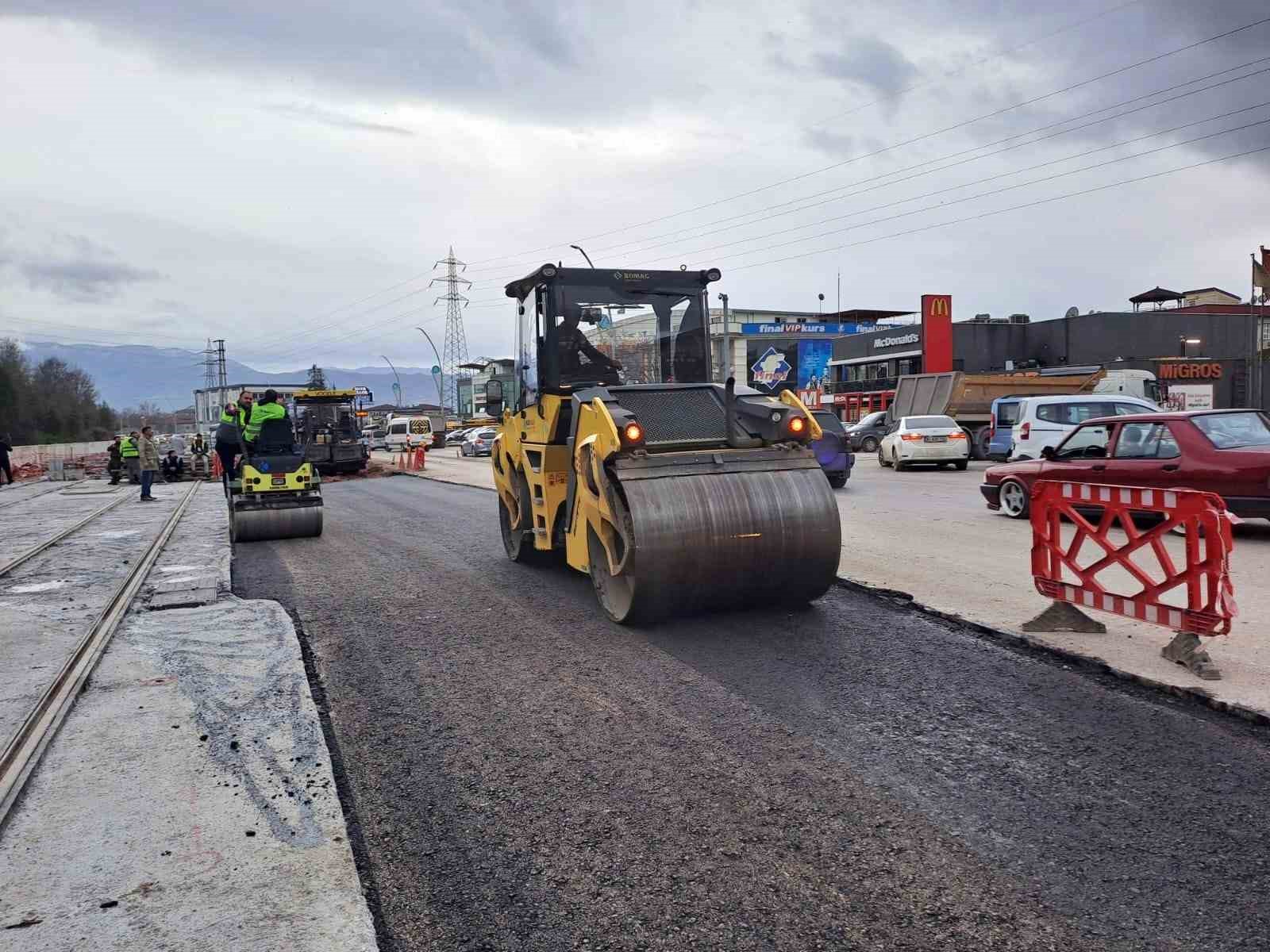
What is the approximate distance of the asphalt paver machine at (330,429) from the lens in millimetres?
30500

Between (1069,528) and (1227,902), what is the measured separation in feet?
33.8

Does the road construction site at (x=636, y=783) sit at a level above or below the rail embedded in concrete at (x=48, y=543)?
below

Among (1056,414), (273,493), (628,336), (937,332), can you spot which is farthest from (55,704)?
(937,332)

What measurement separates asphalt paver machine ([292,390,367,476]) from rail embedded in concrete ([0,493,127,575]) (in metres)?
10.6

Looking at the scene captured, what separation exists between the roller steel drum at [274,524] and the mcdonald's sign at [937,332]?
40654 millimetres

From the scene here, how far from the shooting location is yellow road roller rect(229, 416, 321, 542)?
12789mm

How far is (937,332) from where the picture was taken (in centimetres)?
4919

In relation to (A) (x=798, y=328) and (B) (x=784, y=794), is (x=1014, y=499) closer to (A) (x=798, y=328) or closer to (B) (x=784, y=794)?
(B) (x=784, y=794)

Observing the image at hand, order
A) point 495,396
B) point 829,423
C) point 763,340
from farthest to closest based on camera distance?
1. point 763,340
2. point 829,423
3. point 495,396

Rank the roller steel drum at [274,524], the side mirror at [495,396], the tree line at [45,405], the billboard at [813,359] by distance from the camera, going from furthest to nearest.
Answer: the tree line at [45,405]
the billboard at [813,359]
the roller steel drum at [274,524]
the side mirror at [495,396]

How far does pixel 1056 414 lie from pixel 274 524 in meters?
12.7

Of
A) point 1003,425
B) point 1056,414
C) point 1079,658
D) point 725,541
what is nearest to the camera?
point 1079,658

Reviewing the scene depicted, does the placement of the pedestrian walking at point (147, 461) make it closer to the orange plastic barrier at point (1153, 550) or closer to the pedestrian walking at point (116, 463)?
the pedestrian walking at point (116, 463)

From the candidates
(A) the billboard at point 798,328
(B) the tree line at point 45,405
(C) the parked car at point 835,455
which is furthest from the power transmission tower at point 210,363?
(C) the parked car at point 835,455
